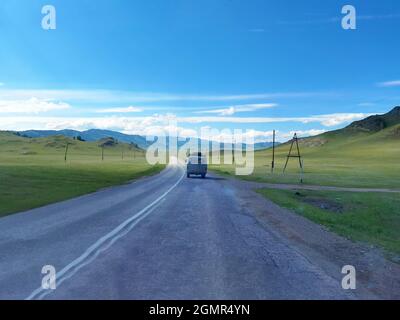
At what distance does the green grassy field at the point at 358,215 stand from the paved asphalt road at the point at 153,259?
3.01m

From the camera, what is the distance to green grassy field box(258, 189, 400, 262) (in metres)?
13.6

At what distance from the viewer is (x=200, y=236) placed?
11594 mm

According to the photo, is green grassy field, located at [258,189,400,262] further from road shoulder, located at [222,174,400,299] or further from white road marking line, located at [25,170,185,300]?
white road marking line, located at [25,170,185,300]

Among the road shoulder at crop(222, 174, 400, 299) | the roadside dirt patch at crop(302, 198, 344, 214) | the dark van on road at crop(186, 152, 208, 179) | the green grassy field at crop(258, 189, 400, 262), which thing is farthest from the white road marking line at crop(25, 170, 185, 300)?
the dark van on road at crop(186, 152, 208, 179)

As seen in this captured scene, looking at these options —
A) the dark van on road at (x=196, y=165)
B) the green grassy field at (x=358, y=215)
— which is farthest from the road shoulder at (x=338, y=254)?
the dark van on road at (x=196, y=165)

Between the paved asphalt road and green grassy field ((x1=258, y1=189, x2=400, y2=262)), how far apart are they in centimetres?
301

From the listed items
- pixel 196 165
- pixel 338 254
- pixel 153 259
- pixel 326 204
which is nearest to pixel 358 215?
pixel 326 204

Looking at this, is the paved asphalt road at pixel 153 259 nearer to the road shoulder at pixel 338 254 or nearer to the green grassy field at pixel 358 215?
the road shoulder at pixel 338 254

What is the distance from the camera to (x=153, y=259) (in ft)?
29.0

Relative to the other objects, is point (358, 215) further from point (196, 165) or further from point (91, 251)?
point (196, 165)

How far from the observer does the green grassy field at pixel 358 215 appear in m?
13.6

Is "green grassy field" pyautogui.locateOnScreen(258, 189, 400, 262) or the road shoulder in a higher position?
the road shoulder
